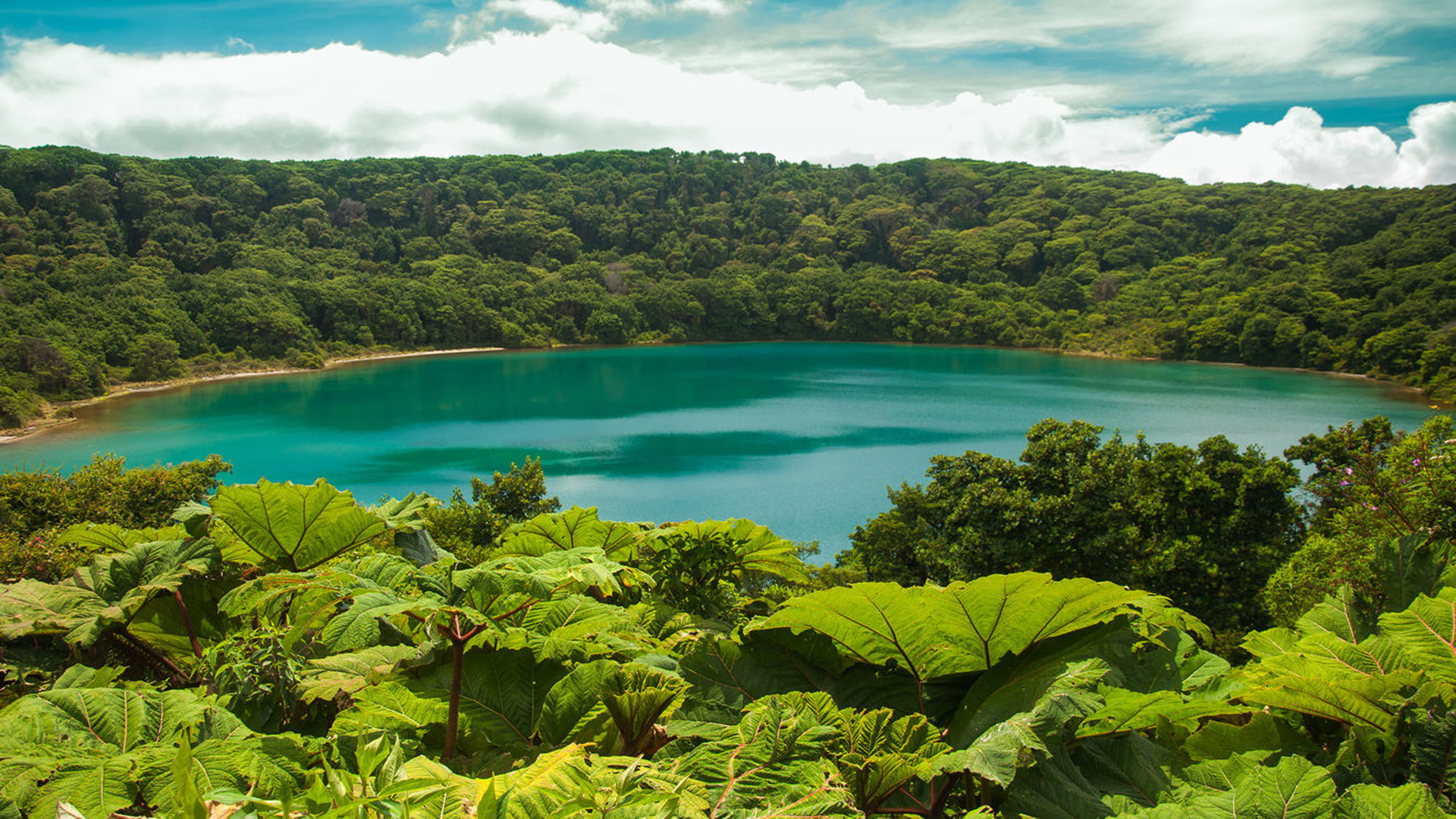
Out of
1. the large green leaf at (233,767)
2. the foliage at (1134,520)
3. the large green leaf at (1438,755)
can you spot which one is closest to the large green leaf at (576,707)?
the large green leaf at (233,767)

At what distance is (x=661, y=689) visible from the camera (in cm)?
161

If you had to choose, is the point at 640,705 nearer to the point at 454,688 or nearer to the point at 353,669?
the point at 454,688

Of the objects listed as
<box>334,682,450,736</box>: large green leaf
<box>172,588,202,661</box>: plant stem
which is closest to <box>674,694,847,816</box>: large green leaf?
<box>334,682,450,736</box>: large green leaf

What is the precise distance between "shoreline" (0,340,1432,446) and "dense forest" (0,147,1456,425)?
28.4 inches

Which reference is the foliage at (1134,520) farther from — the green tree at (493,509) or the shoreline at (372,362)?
the shoreline at (372,362)

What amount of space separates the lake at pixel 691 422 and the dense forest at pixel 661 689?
1934 cm

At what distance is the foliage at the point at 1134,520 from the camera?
12.2 metres

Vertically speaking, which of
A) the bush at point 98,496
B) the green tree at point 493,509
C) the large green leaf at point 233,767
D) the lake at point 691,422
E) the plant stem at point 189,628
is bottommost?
the lake at point 691,422

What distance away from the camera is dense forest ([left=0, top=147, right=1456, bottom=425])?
177ft

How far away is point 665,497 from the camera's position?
26.0m

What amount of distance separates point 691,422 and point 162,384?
3656 cm

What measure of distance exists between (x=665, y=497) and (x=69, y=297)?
176 ft

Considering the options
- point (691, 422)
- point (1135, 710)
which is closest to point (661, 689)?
point (1135, 710)

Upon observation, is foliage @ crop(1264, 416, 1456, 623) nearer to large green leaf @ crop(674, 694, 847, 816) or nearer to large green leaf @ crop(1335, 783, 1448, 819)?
large green leaf @ crop(1335, 783, 1448, 819)
